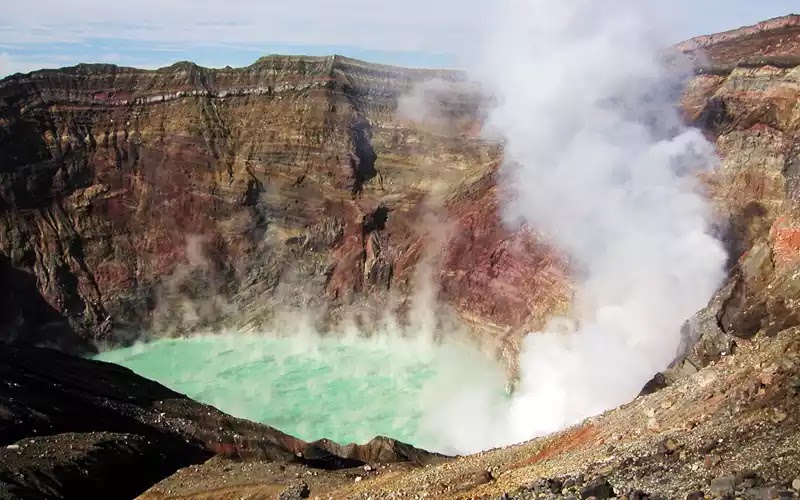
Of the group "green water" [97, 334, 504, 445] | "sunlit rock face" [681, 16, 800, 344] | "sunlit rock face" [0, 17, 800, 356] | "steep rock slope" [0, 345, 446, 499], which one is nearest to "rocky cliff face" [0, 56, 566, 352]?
"sunlit rock face" [0, 17, 800, 356]

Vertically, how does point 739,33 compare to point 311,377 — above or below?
above

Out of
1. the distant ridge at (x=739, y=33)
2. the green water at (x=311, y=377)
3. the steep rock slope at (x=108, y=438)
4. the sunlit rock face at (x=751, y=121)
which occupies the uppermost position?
the distant ridge at (x=739, y=33)

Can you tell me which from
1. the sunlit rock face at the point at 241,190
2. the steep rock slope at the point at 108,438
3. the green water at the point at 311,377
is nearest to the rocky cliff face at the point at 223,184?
the sunlit rock face at the point at 241,190

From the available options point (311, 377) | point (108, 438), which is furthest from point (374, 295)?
point (108, 438)

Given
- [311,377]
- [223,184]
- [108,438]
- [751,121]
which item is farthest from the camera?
[223,184]

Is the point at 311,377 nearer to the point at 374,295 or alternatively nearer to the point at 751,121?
the point at 374,295

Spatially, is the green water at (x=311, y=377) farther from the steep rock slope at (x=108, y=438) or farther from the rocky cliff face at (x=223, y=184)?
the steep rock slope at (x=108, y=438)
